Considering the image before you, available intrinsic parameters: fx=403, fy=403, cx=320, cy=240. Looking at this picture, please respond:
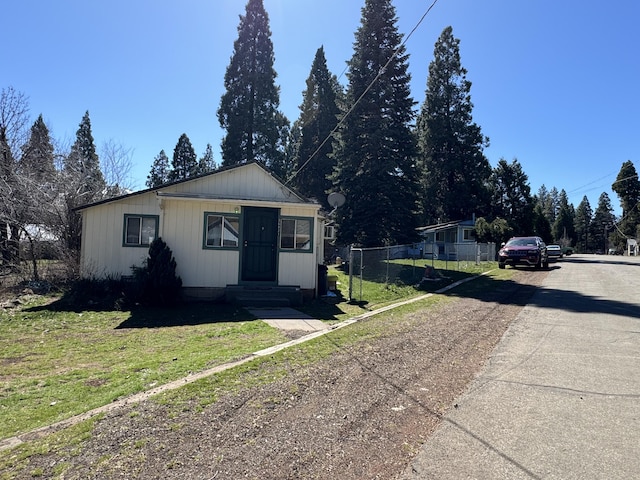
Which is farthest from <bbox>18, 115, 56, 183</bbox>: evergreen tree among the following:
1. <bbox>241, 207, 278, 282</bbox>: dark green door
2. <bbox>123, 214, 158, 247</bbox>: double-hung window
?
<bbox>241, 207, 278, 282</bbox>: dark green door

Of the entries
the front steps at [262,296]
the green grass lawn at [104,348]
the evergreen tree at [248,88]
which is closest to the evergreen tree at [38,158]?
the green grass lawn at [104,348]

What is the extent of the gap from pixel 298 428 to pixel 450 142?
133 feet

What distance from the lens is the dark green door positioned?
484 inches

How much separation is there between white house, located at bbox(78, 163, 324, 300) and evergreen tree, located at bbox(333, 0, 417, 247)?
1062 cm

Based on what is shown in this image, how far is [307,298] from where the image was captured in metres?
12.5

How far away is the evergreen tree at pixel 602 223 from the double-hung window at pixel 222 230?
105526 millimetres

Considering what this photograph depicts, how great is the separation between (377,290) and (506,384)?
9.39m

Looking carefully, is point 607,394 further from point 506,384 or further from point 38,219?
point 38,219

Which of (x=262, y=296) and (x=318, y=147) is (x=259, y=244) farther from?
(x=318, y=147)

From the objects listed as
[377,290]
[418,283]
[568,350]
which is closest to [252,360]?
[568,350]

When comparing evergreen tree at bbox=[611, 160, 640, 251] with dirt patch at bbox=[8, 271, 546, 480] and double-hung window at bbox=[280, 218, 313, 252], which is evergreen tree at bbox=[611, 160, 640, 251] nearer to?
double-hung window at bbox=[280, 218, 313, 252]

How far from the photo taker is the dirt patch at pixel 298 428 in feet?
9.78

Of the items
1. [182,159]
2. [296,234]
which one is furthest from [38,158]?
[182,159]

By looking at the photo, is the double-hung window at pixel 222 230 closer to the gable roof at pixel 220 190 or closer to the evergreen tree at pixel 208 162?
the gable roof at pixel 220 190
